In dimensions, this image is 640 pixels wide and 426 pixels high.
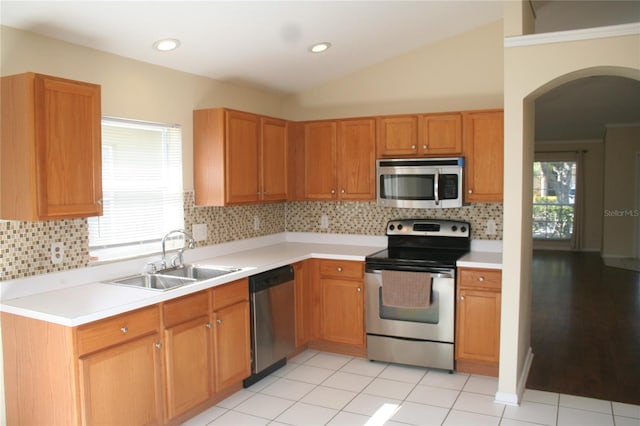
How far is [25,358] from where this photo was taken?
258 centimetres

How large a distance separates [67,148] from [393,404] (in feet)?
8.30

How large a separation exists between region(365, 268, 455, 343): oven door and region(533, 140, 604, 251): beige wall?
7.92 metres

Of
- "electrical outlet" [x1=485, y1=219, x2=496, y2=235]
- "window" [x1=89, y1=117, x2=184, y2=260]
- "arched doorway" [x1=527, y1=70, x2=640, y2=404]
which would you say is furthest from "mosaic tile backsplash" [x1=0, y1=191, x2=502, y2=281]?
"arched doorway" [x1=527, y1=70, x2=640, y2=404]

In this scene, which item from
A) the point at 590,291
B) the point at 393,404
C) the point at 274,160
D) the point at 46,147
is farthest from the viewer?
the point at 590,291

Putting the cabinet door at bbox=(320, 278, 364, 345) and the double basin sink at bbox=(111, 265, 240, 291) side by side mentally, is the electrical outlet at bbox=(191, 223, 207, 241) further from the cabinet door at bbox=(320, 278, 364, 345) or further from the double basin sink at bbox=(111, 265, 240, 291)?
the cabinet door at bbox=(320, 278, 364, 345)

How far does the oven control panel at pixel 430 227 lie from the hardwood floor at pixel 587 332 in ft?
4.03

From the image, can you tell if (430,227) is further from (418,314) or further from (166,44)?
(166,44)

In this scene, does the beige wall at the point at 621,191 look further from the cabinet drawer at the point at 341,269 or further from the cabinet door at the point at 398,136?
the cabinet drawer at the point at 341,269

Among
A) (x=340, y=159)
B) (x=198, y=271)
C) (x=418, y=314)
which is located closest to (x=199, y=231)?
(x=198, y=271)

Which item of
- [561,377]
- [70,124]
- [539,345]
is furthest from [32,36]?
[539,345]

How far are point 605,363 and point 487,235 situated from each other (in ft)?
4.55

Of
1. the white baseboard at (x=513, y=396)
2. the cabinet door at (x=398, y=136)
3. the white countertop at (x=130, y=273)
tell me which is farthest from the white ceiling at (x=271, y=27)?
the white baseboard at (x=513, y=396)

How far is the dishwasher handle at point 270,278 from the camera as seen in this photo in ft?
11.8

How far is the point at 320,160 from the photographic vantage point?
4.69 metres
